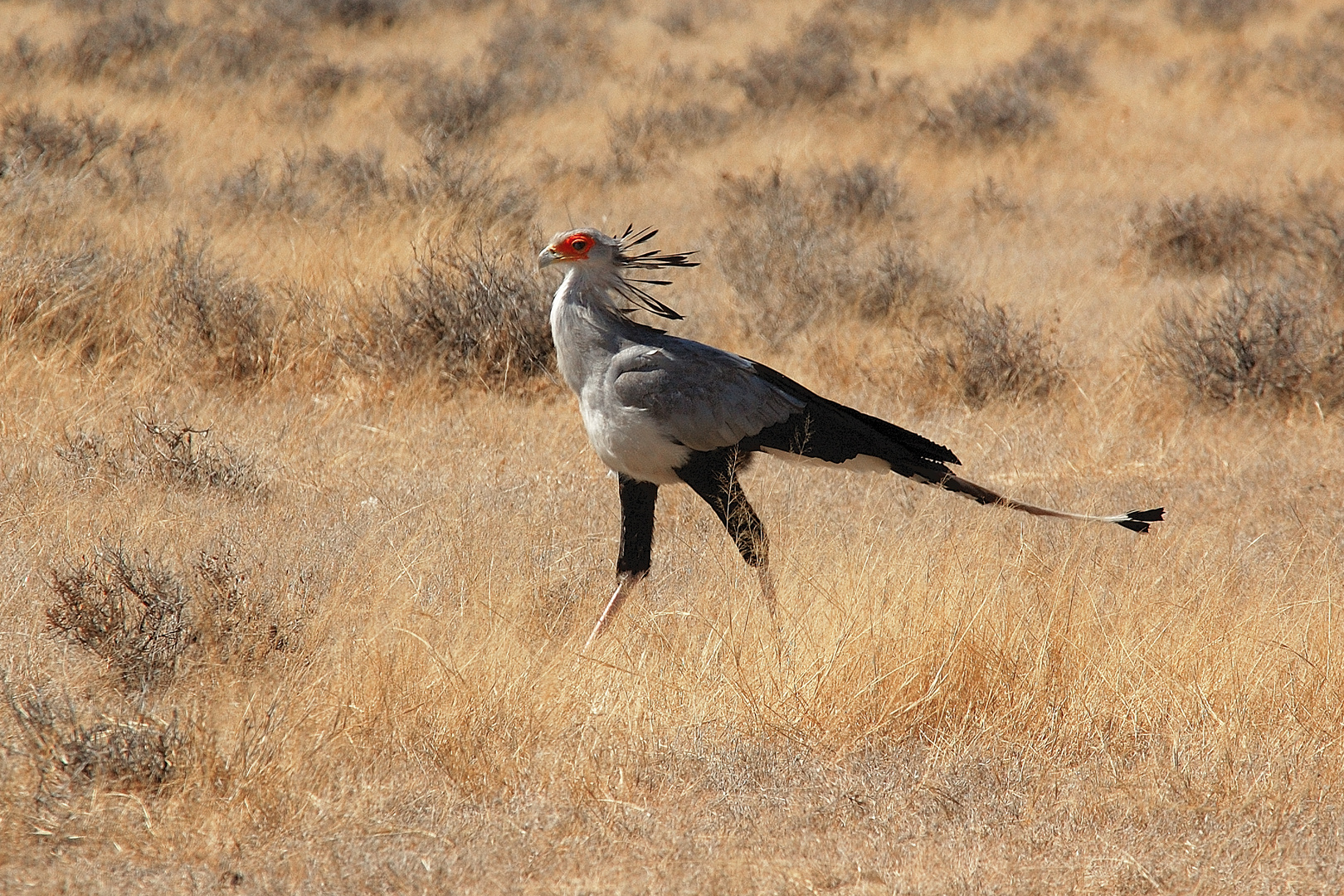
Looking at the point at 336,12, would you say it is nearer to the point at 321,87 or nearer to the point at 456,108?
the point at 321,87

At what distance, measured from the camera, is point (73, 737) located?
3.12 m

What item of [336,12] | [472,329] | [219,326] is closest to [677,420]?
[472,329]

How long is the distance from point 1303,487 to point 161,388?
5.61 metres

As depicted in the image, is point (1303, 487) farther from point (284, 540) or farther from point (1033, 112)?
point (1033, 112)

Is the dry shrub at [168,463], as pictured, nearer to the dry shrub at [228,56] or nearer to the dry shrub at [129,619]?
the dry shrub at [129,619]

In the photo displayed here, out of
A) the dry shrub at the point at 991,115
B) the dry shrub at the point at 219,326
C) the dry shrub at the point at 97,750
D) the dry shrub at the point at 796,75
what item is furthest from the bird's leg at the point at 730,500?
the dry shrub at the point at 796,75

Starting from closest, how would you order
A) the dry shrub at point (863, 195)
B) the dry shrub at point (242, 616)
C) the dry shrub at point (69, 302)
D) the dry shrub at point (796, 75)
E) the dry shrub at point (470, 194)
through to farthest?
the dry shrub at point (242, 616) → the dry shrub at point (69, 302) → the dry shrub at point (470, 194) → the dry shrub at point (863, 195) → the dry shrub at point (796, 75)

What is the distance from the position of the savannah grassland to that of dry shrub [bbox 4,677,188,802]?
0.01 meters

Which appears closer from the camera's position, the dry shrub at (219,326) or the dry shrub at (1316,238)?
the dry shrub at (219,326)

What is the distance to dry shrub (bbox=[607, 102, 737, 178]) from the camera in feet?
44.0

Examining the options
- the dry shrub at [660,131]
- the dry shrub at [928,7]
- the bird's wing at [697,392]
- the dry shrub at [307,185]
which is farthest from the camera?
the dry shrub at [928,7]

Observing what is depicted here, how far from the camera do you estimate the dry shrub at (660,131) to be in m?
13.4

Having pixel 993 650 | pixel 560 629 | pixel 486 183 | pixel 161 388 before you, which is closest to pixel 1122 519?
pixel 993 650

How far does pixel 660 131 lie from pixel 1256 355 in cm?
840
